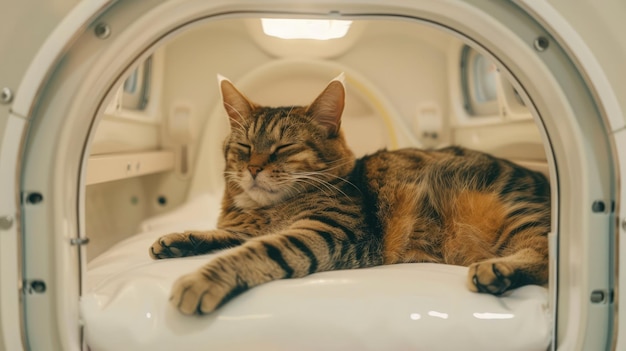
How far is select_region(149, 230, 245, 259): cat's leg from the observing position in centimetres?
106

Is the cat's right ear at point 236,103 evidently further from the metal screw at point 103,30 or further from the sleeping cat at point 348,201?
the metal screw at point 103,30

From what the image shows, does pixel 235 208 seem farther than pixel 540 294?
Yes

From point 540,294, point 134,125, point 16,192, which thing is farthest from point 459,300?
point 134,125

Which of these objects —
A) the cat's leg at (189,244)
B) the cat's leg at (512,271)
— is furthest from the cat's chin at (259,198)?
the cat's leg at (512,271)

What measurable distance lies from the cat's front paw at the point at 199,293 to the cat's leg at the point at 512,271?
0.41 metres

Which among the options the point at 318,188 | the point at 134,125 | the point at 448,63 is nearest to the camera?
the point at 318,188

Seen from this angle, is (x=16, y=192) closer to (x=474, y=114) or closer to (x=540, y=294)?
(x=540, y=294)

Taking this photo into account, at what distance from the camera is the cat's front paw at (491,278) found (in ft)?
2.83

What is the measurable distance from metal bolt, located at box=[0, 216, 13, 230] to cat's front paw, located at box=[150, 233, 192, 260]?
1.05 feet

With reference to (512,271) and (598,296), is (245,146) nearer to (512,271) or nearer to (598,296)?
(512,271)

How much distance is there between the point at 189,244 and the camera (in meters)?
1.07

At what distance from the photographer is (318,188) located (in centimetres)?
116

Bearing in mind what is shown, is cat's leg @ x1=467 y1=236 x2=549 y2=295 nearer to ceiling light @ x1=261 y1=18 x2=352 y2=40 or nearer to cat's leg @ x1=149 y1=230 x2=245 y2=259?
cat's leg @ x1=149 y1=230 x2=245 y2=259

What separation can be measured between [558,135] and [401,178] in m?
0.42
